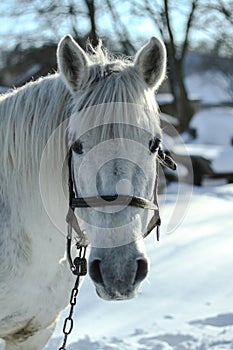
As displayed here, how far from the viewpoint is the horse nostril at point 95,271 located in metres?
1.72

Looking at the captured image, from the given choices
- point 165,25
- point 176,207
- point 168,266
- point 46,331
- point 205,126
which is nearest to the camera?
point 46,331

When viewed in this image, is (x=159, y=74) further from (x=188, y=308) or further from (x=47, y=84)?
(x=188, y=308)

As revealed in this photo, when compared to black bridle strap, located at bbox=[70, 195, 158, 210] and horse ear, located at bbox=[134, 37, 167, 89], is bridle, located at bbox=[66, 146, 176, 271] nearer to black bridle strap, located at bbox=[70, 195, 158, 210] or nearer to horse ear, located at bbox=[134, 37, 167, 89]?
black bridle strap, located at bbox=[70, 195, 158, 210]

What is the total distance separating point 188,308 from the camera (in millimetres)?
4066

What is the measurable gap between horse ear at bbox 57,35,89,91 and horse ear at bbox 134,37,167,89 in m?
0.22

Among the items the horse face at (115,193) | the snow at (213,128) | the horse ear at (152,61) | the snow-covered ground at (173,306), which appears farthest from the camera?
the snow at (213,128)

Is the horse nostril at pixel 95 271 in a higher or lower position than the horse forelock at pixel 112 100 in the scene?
lower

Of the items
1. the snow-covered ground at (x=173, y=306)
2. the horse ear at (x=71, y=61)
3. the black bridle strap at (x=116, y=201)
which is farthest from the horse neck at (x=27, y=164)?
the snow-covered ground at (x=173, y=306)

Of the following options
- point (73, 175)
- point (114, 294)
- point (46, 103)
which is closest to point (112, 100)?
point (73, 175)

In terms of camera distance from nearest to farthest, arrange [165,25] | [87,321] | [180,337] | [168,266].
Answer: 1. [180,337]
2. [87,321]
3. [168,266]
4. [165,25]

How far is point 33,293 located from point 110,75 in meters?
1.08

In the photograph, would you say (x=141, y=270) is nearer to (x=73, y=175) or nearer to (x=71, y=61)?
(x=73, y=175)

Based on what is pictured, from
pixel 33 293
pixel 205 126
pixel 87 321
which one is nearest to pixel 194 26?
pixel 205 126

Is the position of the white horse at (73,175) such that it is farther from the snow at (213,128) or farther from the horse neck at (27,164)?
the snow at (213,128)
